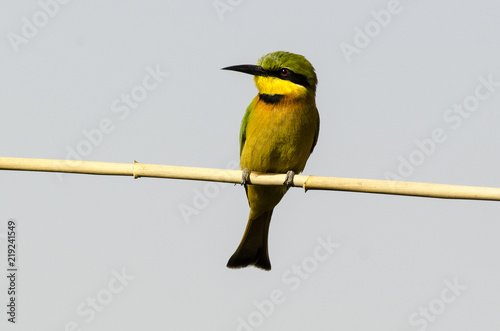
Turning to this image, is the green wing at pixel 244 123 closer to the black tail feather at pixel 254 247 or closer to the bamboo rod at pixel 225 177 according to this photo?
the black tail feather at pixel 254 247

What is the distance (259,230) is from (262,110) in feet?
2.86

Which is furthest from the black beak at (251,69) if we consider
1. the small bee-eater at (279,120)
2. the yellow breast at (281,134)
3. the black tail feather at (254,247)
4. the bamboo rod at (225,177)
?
the bamboo rod at (225,177)

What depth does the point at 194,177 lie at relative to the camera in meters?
2.83

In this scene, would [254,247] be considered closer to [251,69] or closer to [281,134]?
[281,134]

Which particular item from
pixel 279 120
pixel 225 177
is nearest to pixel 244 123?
pixel 279 120

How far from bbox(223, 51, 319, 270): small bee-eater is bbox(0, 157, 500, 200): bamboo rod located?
1.20 m

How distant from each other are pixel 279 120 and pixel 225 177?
4.75 feet

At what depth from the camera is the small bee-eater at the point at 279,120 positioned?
14.1ft

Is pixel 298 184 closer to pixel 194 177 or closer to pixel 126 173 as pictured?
pixel 194 177

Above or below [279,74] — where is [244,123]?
below

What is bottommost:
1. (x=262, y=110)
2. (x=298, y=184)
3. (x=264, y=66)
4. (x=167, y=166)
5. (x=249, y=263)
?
(x=249, y=263)

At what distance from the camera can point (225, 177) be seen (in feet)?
9.59

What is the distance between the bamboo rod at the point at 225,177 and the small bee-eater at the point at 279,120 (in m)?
1.20

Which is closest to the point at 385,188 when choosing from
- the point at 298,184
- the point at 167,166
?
the point at 298,184
